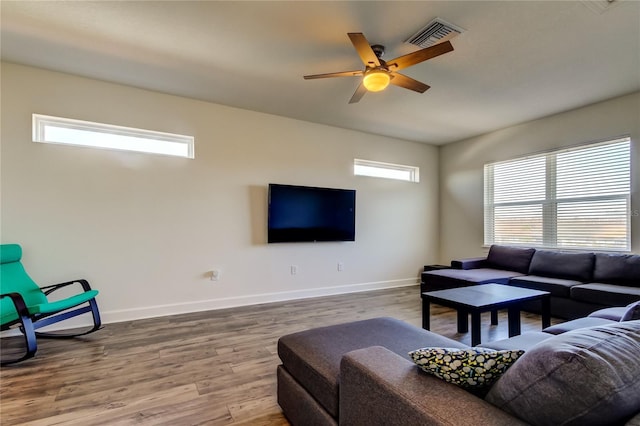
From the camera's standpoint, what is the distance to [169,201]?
12.4 feet

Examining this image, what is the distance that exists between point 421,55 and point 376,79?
376 mm

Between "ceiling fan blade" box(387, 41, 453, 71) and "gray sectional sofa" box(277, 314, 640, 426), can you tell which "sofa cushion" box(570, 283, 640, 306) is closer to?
"gray sectional sofa" box(277, 314, 640, 426)

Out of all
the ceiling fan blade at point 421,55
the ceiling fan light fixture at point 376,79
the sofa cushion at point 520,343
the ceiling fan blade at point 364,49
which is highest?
the ceiling fan blade at point 364,49

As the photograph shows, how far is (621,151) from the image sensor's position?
381 cm

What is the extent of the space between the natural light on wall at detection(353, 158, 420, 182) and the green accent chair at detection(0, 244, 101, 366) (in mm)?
3969

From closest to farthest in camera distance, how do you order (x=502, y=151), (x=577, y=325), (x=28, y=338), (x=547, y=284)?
(x=577, y=325)
(x=28, y=338)
(x=547, y=284)
(x=502, y=151)

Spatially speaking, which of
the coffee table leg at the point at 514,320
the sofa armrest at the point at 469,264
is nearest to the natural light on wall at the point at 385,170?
the sofa armrest at the point at 469,264

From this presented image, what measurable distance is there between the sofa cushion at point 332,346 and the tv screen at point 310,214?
2.50 metres

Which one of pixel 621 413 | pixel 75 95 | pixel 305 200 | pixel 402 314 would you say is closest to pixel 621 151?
pixel 402 314

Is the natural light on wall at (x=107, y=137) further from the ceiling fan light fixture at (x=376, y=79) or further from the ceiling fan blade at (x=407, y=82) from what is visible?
the ceiling fan blade at (x=407, y=82)

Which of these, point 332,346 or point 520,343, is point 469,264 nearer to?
point 520,343

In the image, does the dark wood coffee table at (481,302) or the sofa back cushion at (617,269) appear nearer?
the dark wood coffee table at (481,302)

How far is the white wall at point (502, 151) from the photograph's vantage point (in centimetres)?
371

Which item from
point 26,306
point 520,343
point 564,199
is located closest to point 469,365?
point 520,343
